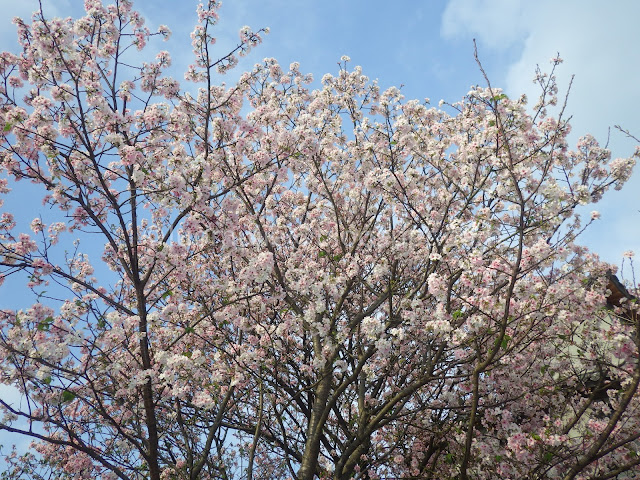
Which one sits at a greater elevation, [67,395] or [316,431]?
[67,395]

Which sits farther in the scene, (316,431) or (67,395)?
(316,431)

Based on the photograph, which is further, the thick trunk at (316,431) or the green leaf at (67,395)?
the thick trunk at (316,431)

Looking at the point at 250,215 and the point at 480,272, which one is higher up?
the point at 250,215

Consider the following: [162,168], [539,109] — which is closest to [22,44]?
[162,168]

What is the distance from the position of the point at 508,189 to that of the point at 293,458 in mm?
7902

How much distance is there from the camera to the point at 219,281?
9.61 meters

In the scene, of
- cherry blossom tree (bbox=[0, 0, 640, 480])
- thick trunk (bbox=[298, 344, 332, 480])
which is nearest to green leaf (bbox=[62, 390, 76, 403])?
cherry blossom tree (bbox=[0, 0, 640, 480])

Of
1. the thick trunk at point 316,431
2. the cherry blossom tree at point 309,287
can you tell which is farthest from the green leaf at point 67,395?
the thick trunk at point 316,431

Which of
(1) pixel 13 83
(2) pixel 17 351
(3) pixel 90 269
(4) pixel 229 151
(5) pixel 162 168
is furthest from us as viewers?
(3) pixel 90 269

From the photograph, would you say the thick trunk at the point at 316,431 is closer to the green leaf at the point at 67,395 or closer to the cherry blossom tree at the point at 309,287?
the cherry blossom tree at the point at 309,287

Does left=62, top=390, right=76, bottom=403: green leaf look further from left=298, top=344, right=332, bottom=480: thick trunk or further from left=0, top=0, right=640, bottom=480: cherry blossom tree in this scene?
left=298, top=344, right=332, bottom=480: thick trunk

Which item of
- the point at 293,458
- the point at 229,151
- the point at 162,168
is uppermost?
the point at 229,151

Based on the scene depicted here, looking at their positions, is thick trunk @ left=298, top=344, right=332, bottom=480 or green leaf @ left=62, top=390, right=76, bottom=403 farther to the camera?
thick trunk @ left=298, top=344, right=332, bottom=480

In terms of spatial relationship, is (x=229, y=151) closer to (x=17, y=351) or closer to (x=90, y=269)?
(x=90, y=269)
